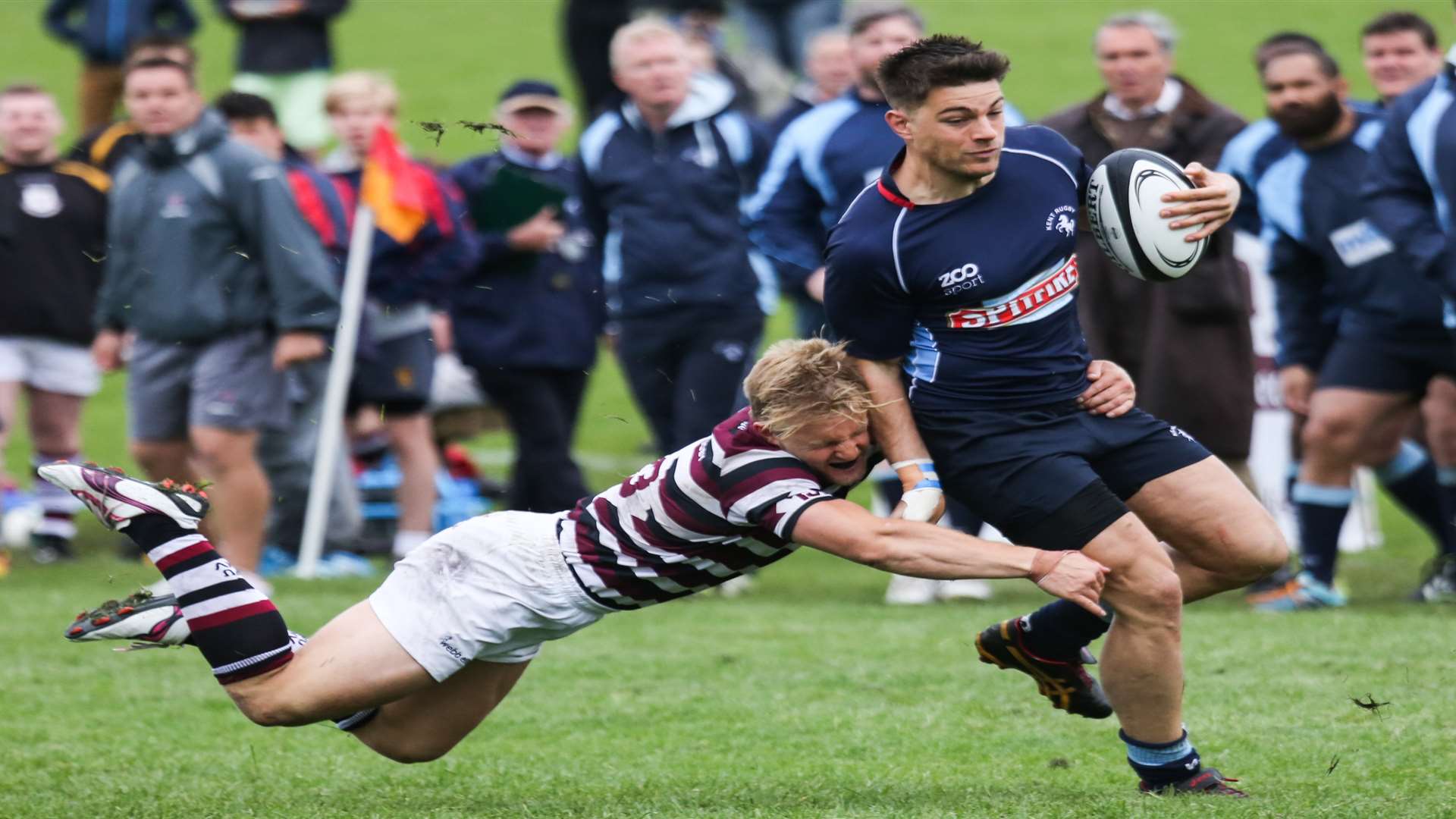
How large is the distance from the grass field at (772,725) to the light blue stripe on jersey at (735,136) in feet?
6.92

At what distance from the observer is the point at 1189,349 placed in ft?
30.9

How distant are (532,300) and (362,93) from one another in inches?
56.4

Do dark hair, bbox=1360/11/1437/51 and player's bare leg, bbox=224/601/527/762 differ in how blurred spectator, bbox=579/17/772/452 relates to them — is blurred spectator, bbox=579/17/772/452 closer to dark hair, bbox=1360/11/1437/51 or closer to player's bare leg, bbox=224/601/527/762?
dark hair, bbox=1360/11/1437/51

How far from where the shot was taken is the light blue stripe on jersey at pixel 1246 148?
30.0 feet

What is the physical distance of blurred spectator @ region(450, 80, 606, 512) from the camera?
1036 cm

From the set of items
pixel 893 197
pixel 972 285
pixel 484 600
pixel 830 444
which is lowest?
pixel 484 600

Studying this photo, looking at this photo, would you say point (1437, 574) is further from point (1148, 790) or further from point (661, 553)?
point (661, 553)

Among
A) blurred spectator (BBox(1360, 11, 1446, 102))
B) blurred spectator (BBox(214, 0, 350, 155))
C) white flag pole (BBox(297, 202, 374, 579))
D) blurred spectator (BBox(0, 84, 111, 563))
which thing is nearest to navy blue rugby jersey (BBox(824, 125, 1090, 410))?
blurred spectator (BBox(1360, 11, 1446, 102))

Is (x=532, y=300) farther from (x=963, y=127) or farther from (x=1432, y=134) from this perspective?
(x=963, y=127)

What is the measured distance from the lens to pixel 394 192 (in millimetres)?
10453

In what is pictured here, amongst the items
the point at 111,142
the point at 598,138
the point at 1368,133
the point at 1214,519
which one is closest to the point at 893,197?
the point at 1214,519

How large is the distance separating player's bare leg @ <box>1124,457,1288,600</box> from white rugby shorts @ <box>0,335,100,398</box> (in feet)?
22.5

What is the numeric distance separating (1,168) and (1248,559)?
758 centimetres

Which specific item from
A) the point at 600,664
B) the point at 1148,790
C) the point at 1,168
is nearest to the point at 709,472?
the point at 1148,790
